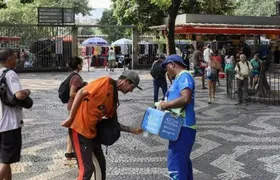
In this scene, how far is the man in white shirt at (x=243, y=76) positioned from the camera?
12867 mm

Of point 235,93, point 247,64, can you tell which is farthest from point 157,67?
point 235,93

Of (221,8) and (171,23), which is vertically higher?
(221,8)

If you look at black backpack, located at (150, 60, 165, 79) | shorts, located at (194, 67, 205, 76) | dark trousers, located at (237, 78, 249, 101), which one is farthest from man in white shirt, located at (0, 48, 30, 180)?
shorts, located at (194, 67, 205, 76)

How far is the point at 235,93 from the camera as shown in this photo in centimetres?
1455

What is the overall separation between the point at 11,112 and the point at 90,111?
1.09 meters

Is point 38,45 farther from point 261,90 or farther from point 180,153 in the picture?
point 180,153

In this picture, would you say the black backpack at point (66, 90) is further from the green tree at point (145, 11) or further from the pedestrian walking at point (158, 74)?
the green tree at point (145, 11)

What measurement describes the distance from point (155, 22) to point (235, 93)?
2052 centimetres

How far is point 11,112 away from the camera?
4793 mm

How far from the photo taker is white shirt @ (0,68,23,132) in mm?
4668

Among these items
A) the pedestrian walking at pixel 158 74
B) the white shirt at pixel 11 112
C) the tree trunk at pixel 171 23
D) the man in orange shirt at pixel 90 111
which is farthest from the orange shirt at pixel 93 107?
the tree trunk at pixel 171 23

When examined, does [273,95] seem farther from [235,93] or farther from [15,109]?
[15,109]

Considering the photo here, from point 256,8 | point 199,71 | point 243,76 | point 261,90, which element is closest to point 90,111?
point 243,76

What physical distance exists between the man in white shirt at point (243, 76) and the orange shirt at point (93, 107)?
9.19 meters
